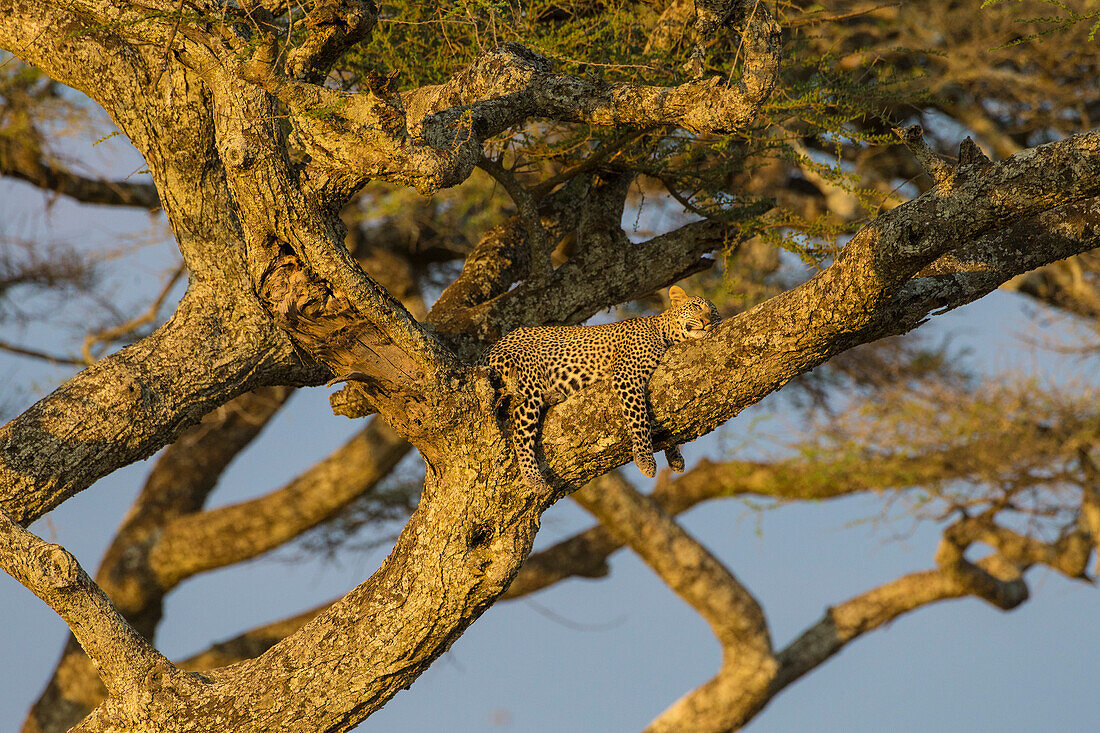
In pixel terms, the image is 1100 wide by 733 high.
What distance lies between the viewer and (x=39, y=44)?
17.6ft

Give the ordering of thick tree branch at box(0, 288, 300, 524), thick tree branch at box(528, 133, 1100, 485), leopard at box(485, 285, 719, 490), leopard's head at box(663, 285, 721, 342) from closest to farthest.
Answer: thick tree branch at box(528, 133, 1100, 485) → leopard at box(485, 285, 719, 490) → thick tree branch at box(0, 288, 300, 524) → leopard's head at box(663, 285, 721, 342)

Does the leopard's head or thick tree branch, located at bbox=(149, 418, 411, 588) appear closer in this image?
the leopard's head

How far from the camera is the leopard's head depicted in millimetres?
5258

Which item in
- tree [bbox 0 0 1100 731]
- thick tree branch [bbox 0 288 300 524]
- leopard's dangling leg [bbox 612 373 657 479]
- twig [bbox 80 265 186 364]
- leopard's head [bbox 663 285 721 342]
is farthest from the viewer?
twig [bbox 80 265 186 364]

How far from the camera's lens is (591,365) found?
507cm

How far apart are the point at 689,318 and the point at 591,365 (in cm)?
55

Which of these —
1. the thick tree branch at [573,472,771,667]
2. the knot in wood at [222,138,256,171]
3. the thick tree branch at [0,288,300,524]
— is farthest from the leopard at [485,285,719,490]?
the thick tree branch at [573,472,771,667]

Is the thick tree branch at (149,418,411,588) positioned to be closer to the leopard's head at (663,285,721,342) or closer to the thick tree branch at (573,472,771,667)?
the thick tree branch at (573,472,771,667)

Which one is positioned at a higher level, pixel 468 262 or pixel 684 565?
pixel 468 262

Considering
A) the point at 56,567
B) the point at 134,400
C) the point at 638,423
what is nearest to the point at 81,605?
the point at 56,567

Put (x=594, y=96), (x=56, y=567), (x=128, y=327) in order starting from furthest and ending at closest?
(x=128, y=327), (x=594, y=96), (x=56, y=567)

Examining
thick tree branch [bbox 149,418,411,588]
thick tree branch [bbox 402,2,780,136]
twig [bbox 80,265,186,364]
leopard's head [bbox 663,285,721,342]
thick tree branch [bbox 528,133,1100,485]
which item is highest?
twig [bbox 80,265,186,364]

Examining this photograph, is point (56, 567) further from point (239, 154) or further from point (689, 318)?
A: point (689, 318)

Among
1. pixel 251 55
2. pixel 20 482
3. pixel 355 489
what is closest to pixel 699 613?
pixel 355 489
